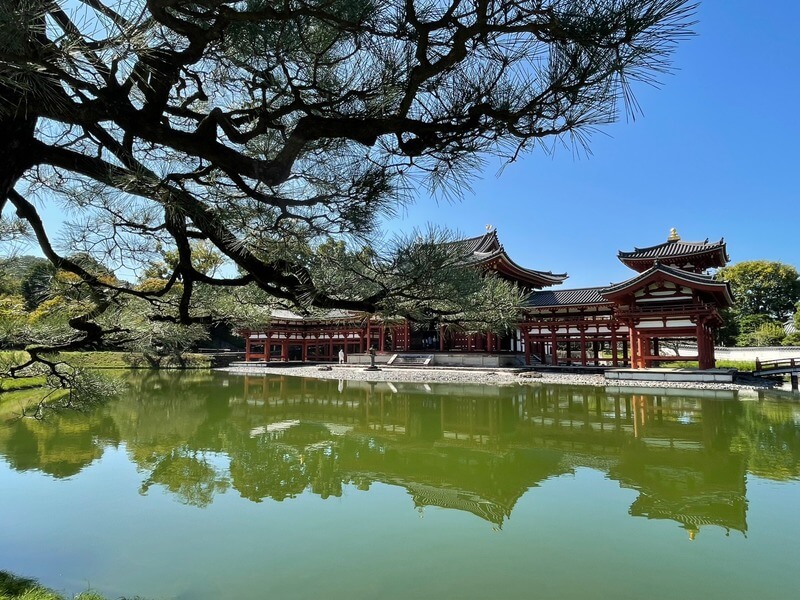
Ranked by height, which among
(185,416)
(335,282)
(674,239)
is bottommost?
(185,416)

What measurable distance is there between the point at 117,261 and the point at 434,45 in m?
1.99

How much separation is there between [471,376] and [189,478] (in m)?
11.3

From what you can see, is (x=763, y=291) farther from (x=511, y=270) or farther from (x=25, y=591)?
(x=25, y=591)

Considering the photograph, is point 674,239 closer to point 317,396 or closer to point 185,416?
point 317,396

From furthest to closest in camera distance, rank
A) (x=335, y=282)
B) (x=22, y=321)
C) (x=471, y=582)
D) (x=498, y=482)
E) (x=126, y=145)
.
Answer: (x=498, y=482) < (x=471, y=582) < (x=22, y=321) < (x=335, y=282) < (x=126, y=145)

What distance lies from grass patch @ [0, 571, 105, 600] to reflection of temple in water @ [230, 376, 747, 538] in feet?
7.31

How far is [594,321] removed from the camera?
16.2 m

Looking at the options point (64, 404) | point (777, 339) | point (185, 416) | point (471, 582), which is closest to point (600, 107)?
point (471, 582)

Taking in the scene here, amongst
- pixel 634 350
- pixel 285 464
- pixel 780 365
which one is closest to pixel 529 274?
pixel 634 350

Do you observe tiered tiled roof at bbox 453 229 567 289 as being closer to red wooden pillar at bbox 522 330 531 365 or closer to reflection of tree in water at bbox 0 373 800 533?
red wooden pillar at bbox 522 330 531 365

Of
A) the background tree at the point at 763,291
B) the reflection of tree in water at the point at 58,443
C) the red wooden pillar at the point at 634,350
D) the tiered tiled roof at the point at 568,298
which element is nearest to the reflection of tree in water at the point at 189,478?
the reflection of tree in water at the point at 58,443

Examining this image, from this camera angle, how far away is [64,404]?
9.64 feet

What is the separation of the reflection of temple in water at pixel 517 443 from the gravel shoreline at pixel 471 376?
1731 mm

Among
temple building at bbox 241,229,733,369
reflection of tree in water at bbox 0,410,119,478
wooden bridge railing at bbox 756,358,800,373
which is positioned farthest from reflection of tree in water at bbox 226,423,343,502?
wooden bridge railing at bbox 756,358,800,373
